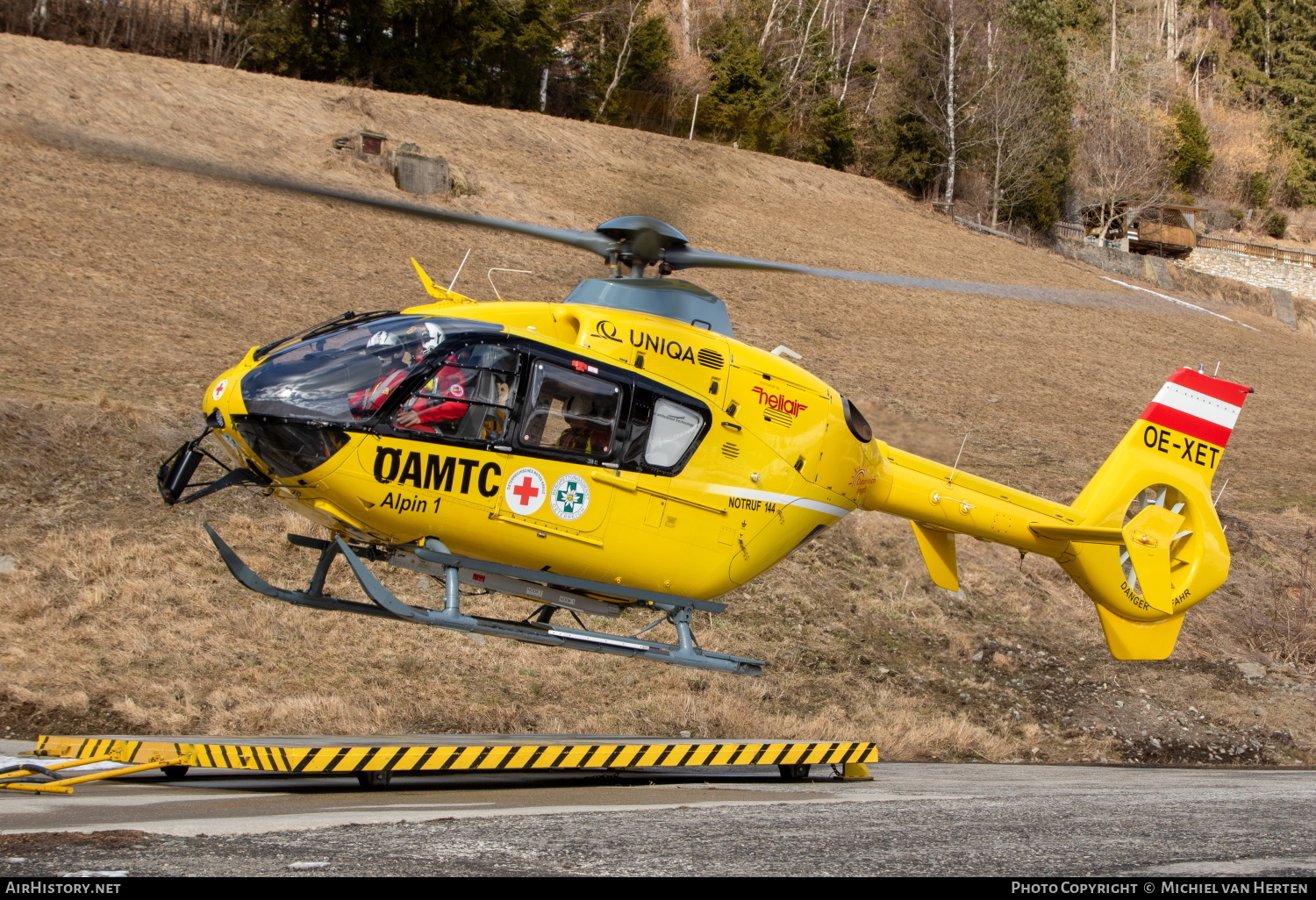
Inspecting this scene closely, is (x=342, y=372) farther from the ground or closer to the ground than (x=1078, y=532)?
farther from the ground

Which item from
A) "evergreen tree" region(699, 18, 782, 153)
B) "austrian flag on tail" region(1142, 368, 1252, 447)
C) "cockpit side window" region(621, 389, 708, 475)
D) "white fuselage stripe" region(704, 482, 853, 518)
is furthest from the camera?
"evergreen tree" region(699, 18, 782, 153)

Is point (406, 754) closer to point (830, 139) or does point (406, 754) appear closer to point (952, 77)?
point (830, 139)

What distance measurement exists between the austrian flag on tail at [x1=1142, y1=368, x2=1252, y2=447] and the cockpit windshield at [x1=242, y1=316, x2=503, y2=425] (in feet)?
27.6

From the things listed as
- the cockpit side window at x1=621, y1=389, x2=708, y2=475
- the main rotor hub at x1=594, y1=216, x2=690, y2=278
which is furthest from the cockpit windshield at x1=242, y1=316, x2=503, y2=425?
the cockpit side window at x1=621, y1=389, x2=708, y2=475

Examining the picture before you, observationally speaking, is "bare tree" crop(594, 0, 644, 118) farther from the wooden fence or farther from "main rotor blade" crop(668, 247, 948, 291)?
"main rotor blade" crop(668, 247, 948, 291)

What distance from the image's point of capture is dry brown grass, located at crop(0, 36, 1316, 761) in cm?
1195

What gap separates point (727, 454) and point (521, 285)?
59.5 ft

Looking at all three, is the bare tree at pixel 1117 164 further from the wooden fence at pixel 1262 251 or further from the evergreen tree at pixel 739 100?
the evergreen tree at pixel 739 100

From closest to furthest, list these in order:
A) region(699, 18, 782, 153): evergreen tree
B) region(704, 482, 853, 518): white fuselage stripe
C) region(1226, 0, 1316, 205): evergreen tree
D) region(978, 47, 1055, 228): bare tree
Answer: region(704, 482, 853, 518): white fuselage stripe < region(699, 18, 782, 153): evergreen tree < region(978, 47, 1055, 228): bare tree < region(1226, 0, 1316, 205): evergreen tree

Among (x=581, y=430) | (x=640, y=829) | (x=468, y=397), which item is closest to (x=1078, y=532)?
(x=581, y=430)

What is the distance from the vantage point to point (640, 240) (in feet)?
29.2

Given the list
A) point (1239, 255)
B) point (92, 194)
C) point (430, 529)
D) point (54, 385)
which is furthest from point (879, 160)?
point (430, 529)

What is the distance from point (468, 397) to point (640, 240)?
1913 mm

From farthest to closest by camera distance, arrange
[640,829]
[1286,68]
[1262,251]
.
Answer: [1286,68]
[1262,251]
[640,829]
